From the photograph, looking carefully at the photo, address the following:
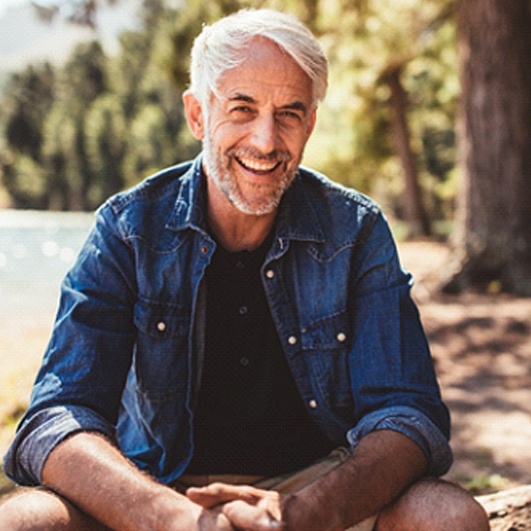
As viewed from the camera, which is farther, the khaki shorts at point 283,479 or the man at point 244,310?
the khaki shorts at point 283,479

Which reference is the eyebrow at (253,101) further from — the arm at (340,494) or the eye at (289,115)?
the arm at (340,494)

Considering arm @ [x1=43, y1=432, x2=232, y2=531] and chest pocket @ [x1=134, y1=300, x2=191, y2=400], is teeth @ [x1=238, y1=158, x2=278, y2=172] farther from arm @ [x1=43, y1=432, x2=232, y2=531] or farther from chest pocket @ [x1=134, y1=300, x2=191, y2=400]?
arm @ [x1=43, y1=432, x2=232, y2=531]

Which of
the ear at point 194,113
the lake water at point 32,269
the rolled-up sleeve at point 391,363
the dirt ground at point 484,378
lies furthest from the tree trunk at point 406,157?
the rolled-up sleeve at point 391,363

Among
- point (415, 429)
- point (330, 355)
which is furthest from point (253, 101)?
point (415, 429)

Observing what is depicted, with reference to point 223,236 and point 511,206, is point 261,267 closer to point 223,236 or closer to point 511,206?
point 223,236

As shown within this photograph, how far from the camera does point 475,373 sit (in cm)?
553

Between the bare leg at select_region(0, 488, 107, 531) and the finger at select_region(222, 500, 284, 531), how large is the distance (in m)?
0.39

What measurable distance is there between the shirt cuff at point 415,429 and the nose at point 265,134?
0.90 metres

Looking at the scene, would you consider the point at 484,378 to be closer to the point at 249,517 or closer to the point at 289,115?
the point at 289,115

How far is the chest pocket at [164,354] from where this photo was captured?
7.35 feet

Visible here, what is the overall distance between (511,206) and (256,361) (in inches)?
250

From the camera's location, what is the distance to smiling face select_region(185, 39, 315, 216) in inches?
87.9

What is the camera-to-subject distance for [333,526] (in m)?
1.77

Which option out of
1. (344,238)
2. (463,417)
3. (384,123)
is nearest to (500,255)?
(463,417)
